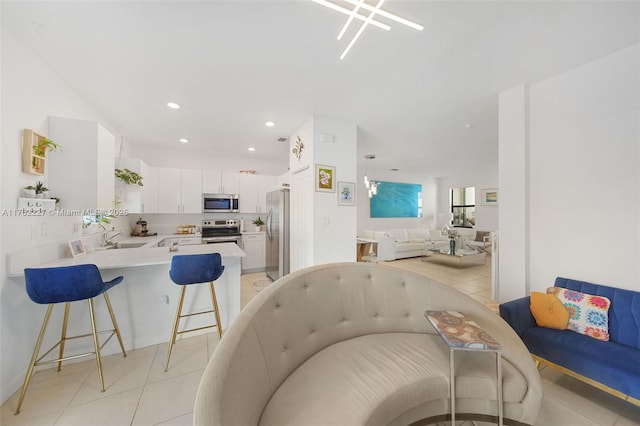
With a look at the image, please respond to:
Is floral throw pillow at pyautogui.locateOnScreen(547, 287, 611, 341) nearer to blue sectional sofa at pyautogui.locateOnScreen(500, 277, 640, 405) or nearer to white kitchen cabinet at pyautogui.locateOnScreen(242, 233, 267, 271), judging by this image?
blue sectional sofa at pyautogui.locateOnScreen(500, 277, 640, 405)

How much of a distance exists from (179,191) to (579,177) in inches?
237

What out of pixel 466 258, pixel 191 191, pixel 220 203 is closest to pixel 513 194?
pixel 466 258

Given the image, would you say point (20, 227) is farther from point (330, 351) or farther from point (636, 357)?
point (636, 357)

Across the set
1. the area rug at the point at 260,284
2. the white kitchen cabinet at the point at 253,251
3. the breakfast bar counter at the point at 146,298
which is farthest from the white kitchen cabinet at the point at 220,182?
the breakfast bar counter at the point at 146,298

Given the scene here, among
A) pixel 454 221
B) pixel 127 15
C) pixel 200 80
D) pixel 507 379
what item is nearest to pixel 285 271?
pixel 200 80

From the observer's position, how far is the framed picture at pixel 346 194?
3.54 metres

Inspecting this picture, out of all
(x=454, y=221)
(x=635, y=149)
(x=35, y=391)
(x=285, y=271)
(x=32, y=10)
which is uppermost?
(x=32, y=10)

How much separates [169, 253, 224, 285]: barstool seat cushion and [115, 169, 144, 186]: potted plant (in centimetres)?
240

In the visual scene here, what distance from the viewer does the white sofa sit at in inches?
251

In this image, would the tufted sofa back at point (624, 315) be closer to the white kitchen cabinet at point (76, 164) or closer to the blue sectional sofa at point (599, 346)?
the blue sectional sofa at point (599, 346)

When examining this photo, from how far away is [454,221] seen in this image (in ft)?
28.5

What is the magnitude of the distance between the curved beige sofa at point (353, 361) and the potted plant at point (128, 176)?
3602 millimetres

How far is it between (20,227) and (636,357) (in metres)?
4.62

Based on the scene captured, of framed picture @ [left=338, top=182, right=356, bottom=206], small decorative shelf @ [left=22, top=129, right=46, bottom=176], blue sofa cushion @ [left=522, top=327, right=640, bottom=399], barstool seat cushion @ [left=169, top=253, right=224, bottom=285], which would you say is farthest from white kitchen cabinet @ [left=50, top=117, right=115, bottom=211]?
blue sofa cushion @ [left=522, top=327, right=640, bottom=399]
